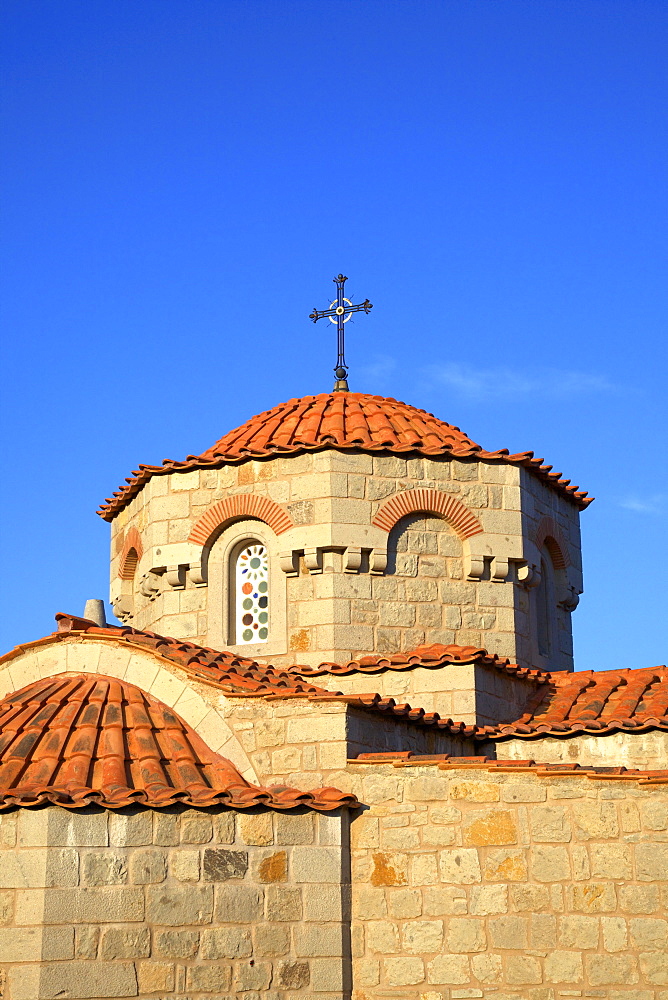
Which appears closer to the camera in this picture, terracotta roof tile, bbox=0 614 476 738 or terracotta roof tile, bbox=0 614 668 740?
terracotta roof tile, bbox=0 614 476 738

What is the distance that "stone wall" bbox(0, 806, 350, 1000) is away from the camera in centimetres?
954

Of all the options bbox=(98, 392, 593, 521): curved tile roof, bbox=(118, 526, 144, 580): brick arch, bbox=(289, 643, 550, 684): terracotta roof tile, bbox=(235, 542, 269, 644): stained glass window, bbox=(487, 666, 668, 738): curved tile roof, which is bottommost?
bbox=(487, 666, 668, 738): curved tile roof

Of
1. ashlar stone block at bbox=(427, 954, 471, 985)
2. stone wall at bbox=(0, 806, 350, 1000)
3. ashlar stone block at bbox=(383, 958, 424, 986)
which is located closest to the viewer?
stone wall at bbox=(0, 806, 350, 1000)

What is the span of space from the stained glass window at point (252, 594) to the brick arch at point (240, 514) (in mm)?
350

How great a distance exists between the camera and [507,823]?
10.3 meters

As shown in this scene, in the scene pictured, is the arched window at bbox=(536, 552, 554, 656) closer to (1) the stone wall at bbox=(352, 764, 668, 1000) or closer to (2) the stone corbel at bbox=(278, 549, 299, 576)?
(2) the stone corbel at bbox=(278, 549, 299, 576)

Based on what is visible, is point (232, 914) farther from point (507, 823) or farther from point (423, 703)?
point (423, 703)

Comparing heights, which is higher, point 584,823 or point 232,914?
point 584,823

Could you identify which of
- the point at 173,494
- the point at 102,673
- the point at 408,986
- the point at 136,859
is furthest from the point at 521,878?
the point at 173,494

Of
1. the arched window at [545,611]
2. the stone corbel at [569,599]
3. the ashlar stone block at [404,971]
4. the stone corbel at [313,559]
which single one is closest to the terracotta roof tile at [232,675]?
the stone corbel at [313,559]

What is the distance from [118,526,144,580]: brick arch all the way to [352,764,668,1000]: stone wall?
557 cm

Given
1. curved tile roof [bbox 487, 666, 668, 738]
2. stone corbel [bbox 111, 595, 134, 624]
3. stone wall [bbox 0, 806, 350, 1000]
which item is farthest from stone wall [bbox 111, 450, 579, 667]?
stone wall [bbox 0, 806, 350, 1000]

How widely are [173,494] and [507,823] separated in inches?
227

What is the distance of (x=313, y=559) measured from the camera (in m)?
13.6
